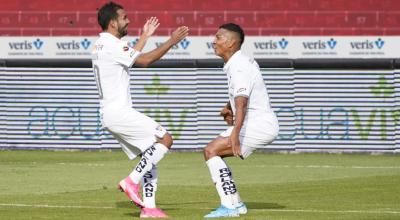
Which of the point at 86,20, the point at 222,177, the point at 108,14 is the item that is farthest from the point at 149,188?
the point at 86,20

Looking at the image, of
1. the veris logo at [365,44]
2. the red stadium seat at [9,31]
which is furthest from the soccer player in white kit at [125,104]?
the red stadium seat at [9,31]

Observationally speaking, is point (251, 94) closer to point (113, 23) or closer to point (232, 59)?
point (232, 59)

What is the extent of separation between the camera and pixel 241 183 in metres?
17.3

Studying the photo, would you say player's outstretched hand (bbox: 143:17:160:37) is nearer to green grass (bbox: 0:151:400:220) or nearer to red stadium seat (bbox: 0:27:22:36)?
green grass (bbox: 0:151:400:220)

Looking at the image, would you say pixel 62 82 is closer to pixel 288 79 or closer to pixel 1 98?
pixel 1 98

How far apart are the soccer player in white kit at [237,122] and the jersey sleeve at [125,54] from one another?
0.87 metres

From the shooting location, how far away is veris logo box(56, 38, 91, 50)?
28.2 metres

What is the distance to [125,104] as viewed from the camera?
12.0 meters

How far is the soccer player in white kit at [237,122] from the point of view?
37.9 ft

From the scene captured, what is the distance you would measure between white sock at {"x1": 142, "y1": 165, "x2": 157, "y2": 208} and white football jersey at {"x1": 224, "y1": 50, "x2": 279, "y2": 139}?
108 centimetres

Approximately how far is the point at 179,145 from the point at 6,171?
22.2 feet

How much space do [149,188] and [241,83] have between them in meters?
1.50

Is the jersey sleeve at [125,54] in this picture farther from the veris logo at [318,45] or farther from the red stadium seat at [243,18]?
the red stadium seat at [243,18]

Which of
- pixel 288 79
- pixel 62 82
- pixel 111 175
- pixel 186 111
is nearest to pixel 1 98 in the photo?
pixel 62 82
